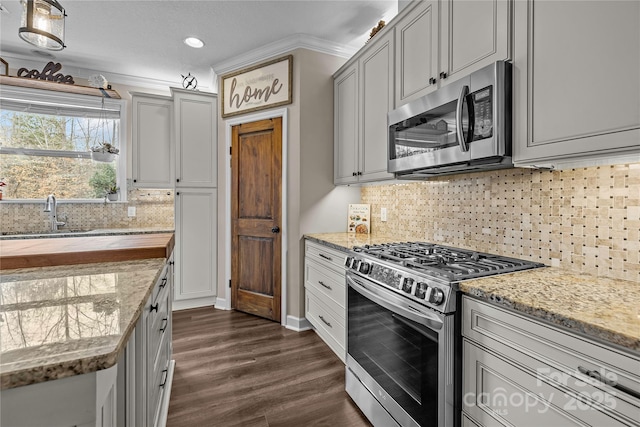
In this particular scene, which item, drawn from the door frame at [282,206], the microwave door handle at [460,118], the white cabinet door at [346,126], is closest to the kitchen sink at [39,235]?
the door frame at [282,206]

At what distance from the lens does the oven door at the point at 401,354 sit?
1.29 m

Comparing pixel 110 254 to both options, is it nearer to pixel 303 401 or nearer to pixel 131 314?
pixel 131 314

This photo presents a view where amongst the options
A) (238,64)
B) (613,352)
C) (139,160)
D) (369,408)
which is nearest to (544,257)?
(613,352)

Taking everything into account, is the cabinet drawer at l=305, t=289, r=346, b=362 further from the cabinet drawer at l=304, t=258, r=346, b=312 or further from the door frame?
the door frame

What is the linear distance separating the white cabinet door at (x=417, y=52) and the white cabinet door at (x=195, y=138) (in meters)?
2.35

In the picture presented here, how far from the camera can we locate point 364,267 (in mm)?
1848

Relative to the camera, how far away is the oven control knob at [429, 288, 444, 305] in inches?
50.6

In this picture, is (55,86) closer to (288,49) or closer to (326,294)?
(288,49)

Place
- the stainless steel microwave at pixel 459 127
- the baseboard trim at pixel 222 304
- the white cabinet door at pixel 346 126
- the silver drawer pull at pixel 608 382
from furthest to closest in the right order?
the baseboard trim at pixel 222 304
the white cabinet door at pixel 346 126
the stainless steel microwave at pixel 459 127
the silver drawer pull at pixel 608 382

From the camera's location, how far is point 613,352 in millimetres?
828

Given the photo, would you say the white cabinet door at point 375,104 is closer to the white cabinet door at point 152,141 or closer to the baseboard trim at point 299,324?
the baseboard trim at point 299,324

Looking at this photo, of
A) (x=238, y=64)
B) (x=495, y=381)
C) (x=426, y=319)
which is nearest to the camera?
(x=495, y=381)

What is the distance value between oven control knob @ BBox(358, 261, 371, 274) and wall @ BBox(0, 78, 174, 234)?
2.84 m

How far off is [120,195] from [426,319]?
3.95 metres
